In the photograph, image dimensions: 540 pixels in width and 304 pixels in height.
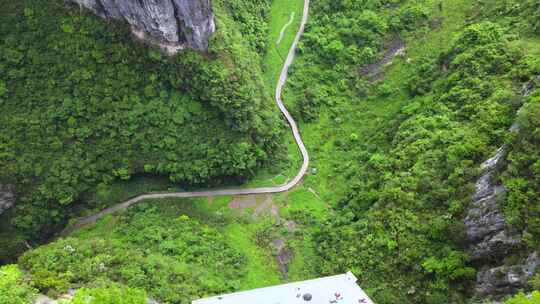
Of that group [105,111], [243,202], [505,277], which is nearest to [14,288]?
[105,111]

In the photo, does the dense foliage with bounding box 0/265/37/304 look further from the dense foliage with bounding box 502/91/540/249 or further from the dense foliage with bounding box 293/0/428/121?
the dense foliage with bounding box 293/0/428/121

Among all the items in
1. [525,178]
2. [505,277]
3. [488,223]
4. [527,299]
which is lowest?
[505,277]

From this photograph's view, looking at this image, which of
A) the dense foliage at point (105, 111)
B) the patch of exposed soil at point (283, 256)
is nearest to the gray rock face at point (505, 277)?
the patch of exposed soil at point (283, 256)

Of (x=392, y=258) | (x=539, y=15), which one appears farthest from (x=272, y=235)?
(x=539, y=15)

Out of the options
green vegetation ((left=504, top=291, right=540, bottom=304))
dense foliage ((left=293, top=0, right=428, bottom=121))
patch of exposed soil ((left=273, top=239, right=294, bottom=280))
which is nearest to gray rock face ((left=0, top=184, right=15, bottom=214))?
patch of exposed soil ((left=273, top=239, right=294, bottom=280))

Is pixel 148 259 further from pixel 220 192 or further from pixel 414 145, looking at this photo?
pixel 414 145

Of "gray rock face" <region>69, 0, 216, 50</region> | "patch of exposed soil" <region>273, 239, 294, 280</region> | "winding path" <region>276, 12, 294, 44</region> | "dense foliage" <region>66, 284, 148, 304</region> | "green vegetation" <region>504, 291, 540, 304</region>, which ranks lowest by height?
"patch of exposed soil" <region>273, 239, 294, 280</region>
